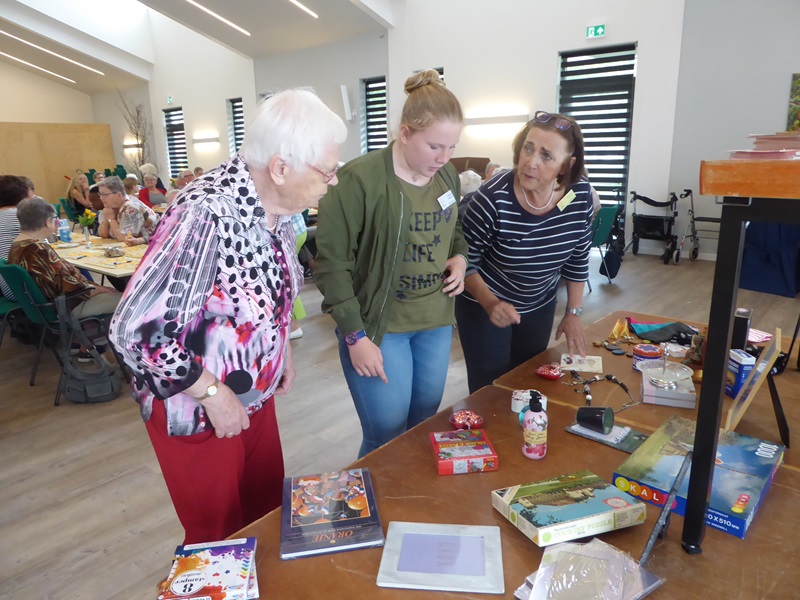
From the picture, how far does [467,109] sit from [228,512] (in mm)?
8403

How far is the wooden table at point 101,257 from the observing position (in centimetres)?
367

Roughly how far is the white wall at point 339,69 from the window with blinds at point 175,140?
3.71 meters

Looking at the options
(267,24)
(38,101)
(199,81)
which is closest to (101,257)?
(267,24)

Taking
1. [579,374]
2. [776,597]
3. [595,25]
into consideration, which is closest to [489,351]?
[579,374]

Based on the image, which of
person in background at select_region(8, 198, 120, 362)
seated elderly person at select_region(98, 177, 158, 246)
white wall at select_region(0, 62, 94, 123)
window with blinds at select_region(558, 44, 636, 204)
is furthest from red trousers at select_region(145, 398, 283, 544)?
white wall at select_region(0, 62, 94, 123)

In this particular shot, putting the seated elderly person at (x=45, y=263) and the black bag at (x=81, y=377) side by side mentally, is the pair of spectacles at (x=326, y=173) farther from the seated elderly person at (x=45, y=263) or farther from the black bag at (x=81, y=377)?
the seated elderly person at (x=45, y=263)

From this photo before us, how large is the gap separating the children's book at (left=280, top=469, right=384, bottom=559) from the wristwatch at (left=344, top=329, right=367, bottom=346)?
38cm

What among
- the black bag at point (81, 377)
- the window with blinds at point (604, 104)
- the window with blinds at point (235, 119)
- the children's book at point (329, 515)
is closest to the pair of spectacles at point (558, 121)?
the children's book at point (329, 515)

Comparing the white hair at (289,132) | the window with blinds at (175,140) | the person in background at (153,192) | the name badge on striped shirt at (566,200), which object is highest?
the window with blinds at (175,140)

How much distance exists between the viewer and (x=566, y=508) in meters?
0.95

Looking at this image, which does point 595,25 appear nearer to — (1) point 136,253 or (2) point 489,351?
(1) point 136,253

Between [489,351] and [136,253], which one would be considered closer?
[489,351]

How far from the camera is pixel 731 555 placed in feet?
2.94

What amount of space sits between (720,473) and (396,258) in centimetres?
85
